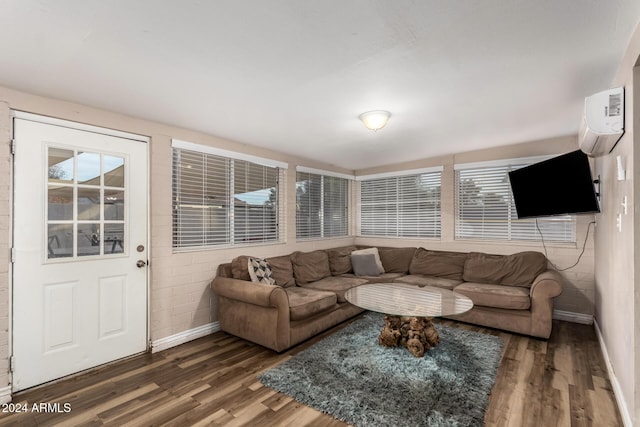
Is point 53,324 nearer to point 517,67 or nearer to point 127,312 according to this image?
point 127,312

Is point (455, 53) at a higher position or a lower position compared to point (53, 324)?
higher

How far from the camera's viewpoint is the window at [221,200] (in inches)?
132

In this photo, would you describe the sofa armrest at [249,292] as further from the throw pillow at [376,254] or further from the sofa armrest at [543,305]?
the sofa armrest at [543,305]

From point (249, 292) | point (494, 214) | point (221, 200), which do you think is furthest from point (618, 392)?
point (221, 200)

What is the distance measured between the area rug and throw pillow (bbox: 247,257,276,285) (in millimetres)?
903

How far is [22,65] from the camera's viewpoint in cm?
197

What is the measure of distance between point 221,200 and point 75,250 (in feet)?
4.89

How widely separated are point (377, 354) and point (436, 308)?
0.69 m

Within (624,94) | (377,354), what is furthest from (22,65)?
(624,94)

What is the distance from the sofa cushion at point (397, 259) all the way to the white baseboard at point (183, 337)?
108 inches

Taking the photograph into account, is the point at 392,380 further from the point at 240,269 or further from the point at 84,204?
the point at 84,204

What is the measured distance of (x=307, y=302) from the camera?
3141 mm

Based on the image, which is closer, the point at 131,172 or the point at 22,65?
the point at 22,65

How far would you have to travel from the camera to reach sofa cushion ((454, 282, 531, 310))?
3.30 m
